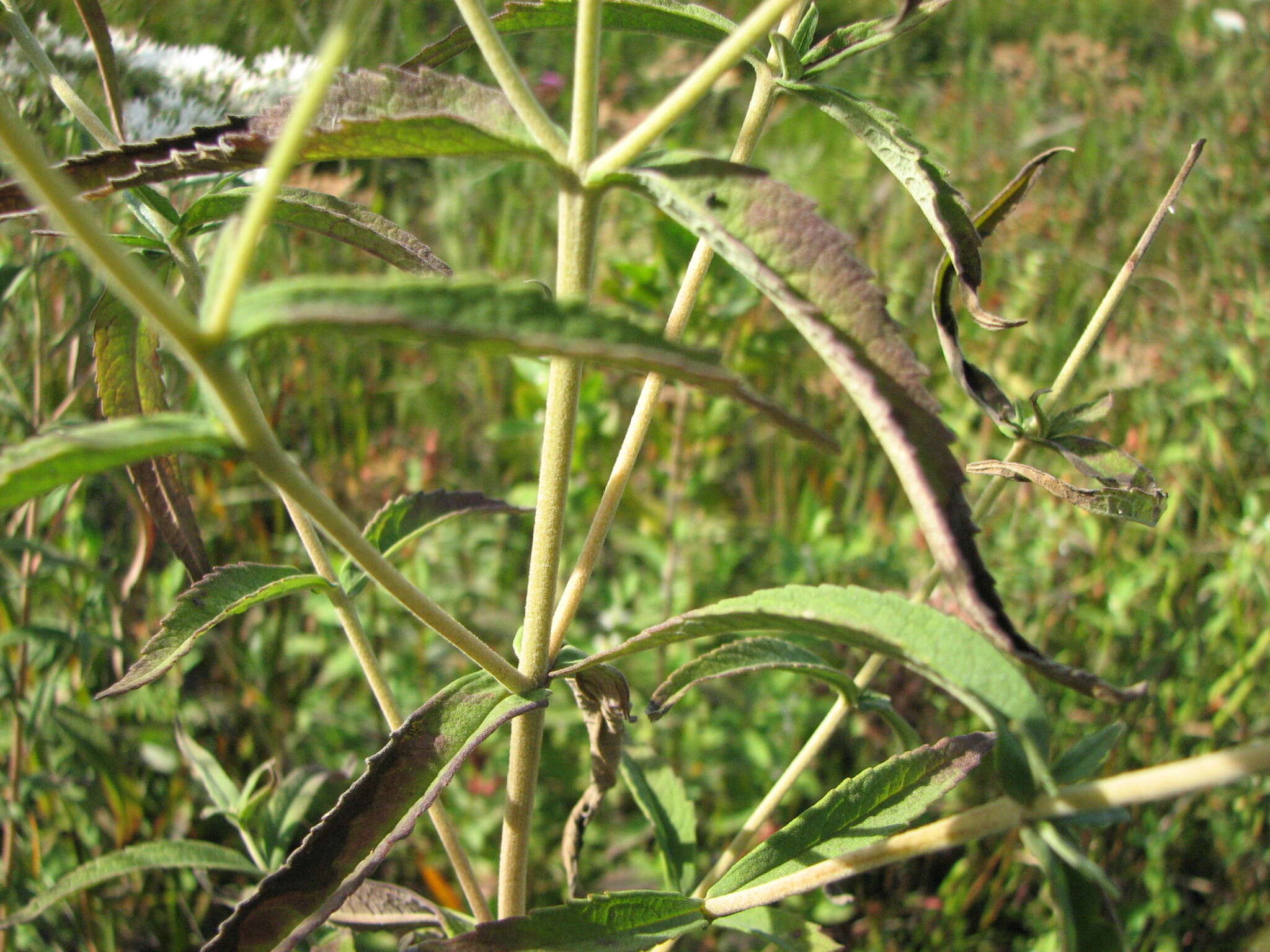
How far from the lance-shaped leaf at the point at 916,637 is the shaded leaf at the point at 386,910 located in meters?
0.43

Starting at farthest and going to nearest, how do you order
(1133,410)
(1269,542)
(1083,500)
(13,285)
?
(1133,410) → (1269,542) → (13,285) → (1083,500)

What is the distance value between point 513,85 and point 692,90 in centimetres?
10

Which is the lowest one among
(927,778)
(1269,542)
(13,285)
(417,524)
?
(1269,542)

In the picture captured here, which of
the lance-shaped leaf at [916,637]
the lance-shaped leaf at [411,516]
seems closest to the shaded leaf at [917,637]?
the lance-shaped leaf at [916,637]

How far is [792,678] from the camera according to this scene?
5.21ft

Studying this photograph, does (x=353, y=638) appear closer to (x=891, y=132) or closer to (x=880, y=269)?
(x=891, y=132)

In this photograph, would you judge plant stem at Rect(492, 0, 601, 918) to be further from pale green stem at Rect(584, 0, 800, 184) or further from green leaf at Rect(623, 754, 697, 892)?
green leaf at Rect(623, 754, 697, 892)

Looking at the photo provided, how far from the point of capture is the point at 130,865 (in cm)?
82

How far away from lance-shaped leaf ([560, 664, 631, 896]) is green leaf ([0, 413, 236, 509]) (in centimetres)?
32

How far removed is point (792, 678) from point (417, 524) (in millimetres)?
961

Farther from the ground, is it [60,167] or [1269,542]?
[60,167]

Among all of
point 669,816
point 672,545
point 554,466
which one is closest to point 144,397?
point 554,466

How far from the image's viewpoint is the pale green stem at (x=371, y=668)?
69cm

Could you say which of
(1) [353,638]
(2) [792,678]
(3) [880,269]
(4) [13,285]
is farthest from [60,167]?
(3) [880,269]
